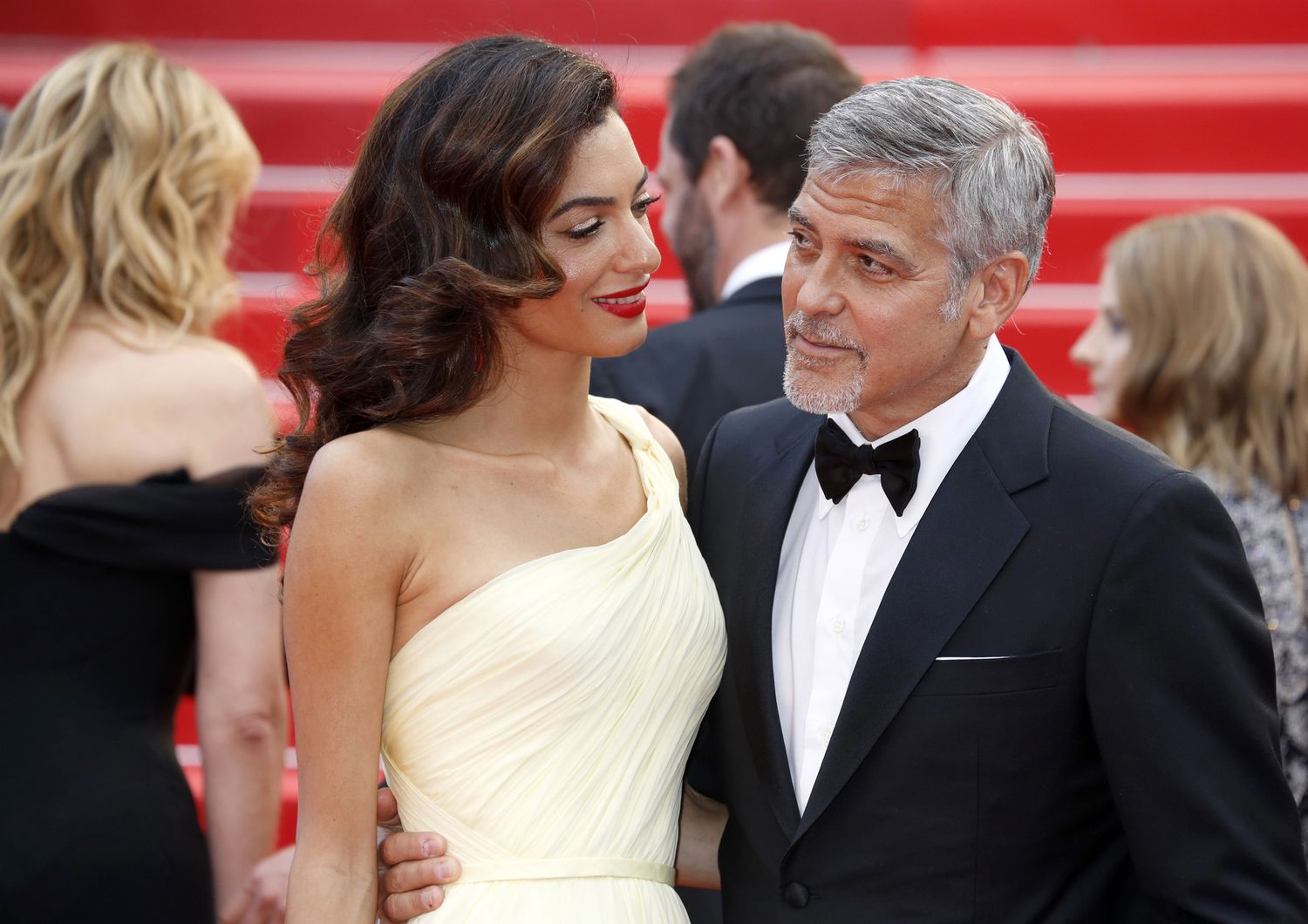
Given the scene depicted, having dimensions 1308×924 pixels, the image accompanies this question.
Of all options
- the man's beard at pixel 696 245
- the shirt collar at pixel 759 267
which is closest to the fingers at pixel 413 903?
the shirt collar at pixel 759 267

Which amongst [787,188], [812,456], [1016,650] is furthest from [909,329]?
[787,188]

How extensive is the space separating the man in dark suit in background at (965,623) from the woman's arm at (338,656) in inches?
20.4

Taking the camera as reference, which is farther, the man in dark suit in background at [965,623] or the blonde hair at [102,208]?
the blonde hair at [102,208]

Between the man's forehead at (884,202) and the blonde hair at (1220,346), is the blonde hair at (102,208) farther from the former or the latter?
the blonde hair at (1220,346)

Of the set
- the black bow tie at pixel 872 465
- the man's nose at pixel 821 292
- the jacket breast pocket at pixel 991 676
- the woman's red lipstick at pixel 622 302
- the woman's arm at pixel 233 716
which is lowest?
the woman's arm at pixel 233 716

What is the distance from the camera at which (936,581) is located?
6.09 feet

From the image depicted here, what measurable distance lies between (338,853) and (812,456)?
2.86 ft

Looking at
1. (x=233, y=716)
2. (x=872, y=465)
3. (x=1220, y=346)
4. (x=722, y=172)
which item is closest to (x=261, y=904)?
(x=233, y=716)

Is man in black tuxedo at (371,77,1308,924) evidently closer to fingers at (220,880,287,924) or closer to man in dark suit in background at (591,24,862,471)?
fingers at (220,880,287,924)

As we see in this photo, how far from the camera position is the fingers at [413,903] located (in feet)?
6.34

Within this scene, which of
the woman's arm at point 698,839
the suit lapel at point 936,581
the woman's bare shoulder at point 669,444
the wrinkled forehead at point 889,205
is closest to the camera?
the suit lapel at point 936,581

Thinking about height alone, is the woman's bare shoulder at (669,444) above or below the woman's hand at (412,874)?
above

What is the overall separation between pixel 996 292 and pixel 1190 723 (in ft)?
2.09

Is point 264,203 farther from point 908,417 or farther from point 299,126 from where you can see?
point 908,417
